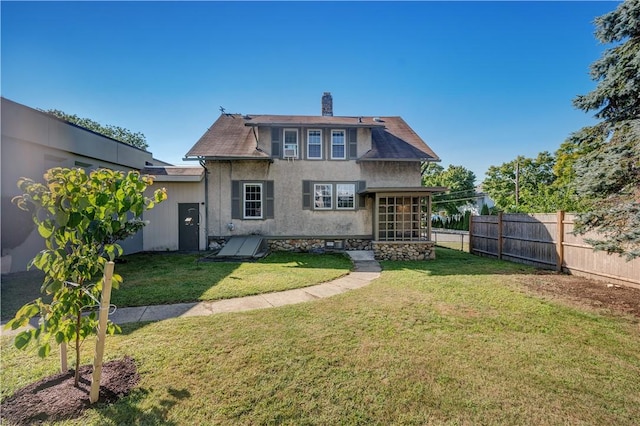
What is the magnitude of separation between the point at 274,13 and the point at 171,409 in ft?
32.0

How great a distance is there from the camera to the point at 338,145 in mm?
11805

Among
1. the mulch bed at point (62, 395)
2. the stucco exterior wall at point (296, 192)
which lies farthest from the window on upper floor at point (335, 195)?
the mulch bed at point (62, 395)

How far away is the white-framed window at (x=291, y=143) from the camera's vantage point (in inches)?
458

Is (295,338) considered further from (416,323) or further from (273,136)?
(273,136)

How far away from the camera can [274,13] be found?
801 centimetres

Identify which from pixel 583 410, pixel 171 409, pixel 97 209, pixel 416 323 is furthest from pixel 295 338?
pixel 583 410

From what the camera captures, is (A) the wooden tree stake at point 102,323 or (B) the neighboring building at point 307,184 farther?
(B) the neighboring building at point 307,184

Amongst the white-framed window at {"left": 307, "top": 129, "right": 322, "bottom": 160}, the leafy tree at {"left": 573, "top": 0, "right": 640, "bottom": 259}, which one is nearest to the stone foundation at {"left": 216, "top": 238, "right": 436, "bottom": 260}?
the white-framed window at {"left": 307, "top": 129, "right": 322, "bottom": 160}

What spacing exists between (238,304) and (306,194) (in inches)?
285

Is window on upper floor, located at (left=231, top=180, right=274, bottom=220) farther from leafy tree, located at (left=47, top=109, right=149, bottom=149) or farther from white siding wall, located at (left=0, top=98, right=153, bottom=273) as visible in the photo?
leafy tree, located at (left=47, top=109, right=149, bottom=149)

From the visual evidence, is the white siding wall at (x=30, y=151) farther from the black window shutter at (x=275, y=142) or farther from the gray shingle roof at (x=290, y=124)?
the black window shutter at (x=275, y=142)

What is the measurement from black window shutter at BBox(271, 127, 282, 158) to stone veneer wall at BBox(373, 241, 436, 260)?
580cm

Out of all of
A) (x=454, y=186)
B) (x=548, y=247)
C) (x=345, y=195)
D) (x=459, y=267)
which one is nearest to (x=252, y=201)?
(x=345, y=195)

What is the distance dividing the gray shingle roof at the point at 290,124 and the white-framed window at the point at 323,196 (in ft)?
6.45
